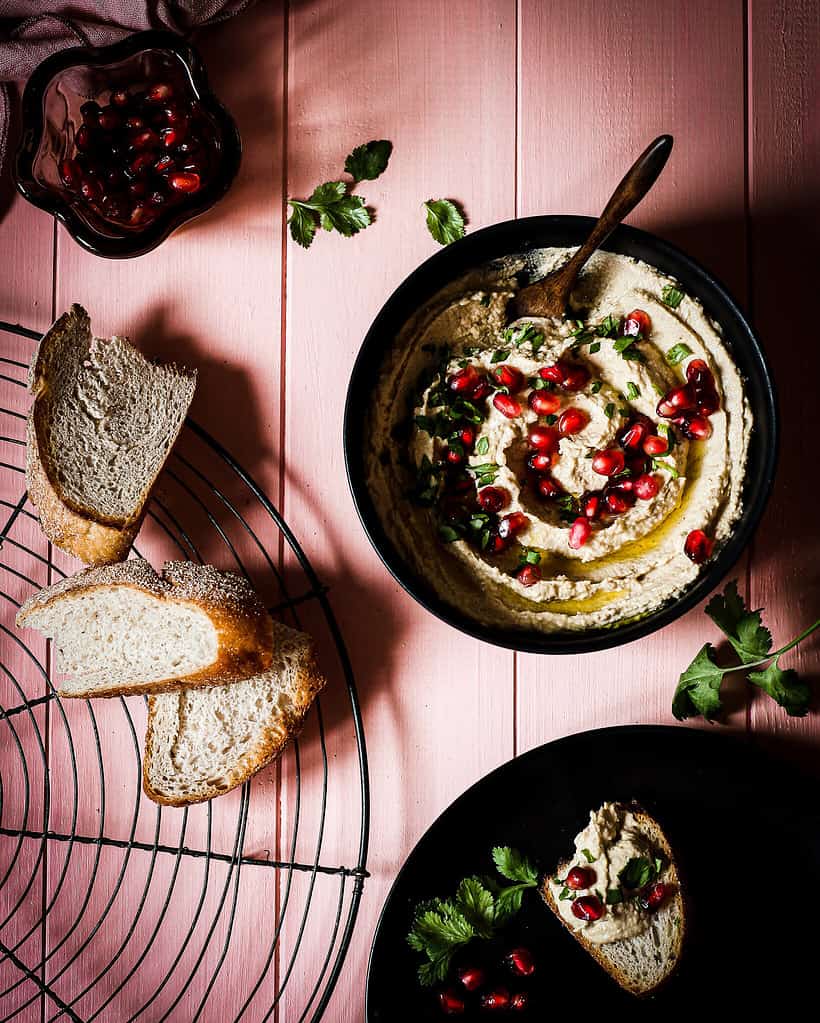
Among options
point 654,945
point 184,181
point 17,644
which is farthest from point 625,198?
point 17,644

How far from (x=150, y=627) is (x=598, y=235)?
1.35 metres

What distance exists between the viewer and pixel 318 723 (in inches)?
91.4

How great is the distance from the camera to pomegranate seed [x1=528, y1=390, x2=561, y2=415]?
203 cm

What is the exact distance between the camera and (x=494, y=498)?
2047mm

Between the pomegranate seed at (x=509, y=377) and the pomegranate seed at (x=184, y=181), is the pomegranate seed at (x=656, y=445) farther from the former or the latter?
the pomegranate seed at (x=184, y=181)

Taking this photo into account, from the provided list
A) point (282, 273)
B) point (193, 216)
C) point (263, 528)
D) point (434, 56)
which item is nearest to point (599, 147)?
point (434, 56)

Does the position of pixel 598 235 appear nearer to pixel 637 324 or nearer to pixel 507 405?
pixel 637 324

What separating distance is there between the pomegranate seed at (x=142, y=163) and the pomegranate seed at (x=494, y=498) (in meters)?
1.14

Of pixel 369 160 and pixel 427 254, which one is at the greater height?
pixel 369 160

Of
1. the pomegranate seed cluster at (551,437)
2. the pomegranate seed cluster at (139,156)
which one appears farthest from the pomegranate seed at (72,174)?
the pomegranate seed cluster at (551,437)

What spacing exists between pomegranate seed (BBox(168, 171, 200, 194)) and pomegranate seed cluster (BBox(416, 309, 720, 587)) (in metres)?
0.78

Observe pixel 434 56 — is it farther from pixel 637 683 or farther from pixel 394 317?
pixel 637 683

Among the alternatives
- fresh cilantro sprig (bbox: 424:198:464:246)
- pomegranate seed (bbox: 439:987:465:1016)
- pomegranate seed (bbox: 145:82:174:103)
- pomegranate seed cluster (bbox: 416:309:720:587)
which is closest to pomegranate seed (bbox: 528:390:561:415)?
pomegranate seed cluster (bbox: 416:309:720:587)

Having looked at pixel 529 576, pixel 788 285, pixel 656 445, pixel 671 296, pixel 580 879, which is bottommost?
pixel 580 879
